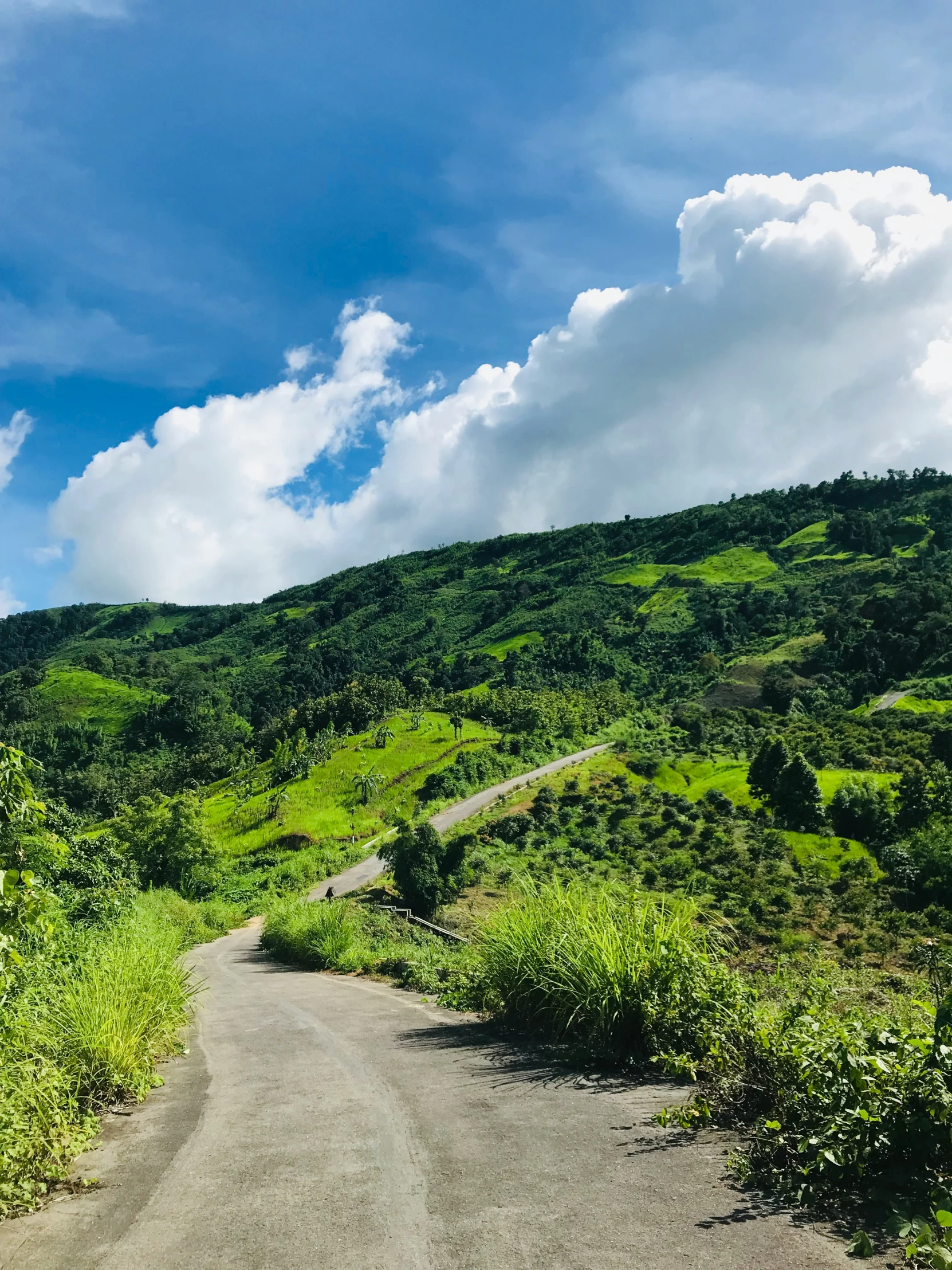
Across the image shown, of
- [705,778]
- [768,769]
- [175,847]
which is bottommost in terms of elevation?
[705,778]

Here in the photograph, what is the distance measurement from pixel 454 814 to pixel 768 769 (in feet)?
84.9

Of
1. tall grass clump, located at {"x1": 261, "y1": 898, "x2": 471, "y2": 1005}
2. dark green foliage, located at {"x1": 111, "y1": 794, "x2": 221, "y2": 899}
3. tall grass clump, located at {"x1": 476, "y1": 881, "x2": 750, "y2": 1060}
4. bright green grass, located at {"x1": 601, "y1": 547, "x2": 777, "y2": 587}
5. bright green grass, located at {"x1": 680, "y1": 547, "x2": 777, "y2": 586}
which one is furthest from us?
bright green grass, located at {"x1": 601, "y1": 547, "x2": 777, "y2": 587}

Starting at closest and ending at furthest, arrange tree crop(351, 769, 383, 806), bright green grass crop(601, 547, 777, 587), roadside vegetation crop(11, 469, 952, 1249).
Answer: roadside vegetation crop(11, 469, 952, 1249) → tree crop(351, 769, 383, 806) → bright green grass crop(601, 547, 777, 587)

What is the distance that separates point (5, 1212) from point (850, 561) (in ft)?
563

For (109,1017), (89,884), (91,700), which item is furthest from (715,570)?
(109,1017)

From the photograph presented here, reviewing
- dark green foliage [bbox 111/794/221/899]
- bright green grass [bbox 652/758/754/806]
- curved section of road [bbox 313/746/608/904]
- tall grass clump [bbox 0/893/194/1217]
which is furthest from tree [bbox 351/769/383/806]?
tall grass clump [bbox 0/893/194/1217]

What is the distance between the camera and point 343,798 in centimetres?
7750

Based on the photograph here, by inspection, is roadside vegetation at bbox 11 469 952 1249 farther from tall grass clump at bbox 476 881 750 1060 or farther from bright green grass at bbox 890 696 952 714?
bright green grass at bbox 890 696 952 714

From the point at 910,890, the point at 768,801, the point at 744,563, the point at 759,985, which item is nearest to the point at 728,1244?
the point at 759,985

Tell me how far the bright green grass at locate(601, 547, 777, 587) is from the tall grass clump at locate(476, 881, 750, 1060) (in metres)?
159

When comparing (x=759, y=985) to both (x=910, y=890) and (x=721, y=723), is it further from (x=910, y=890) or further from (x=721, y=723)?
(x=721, y=723)

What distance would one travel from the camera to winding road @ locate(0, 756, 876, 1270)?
3719mm

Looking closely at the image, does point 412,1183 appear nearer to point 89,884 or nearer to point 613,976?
point 613,976

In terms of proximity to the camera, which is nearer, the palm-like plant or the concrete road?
the concrete road
